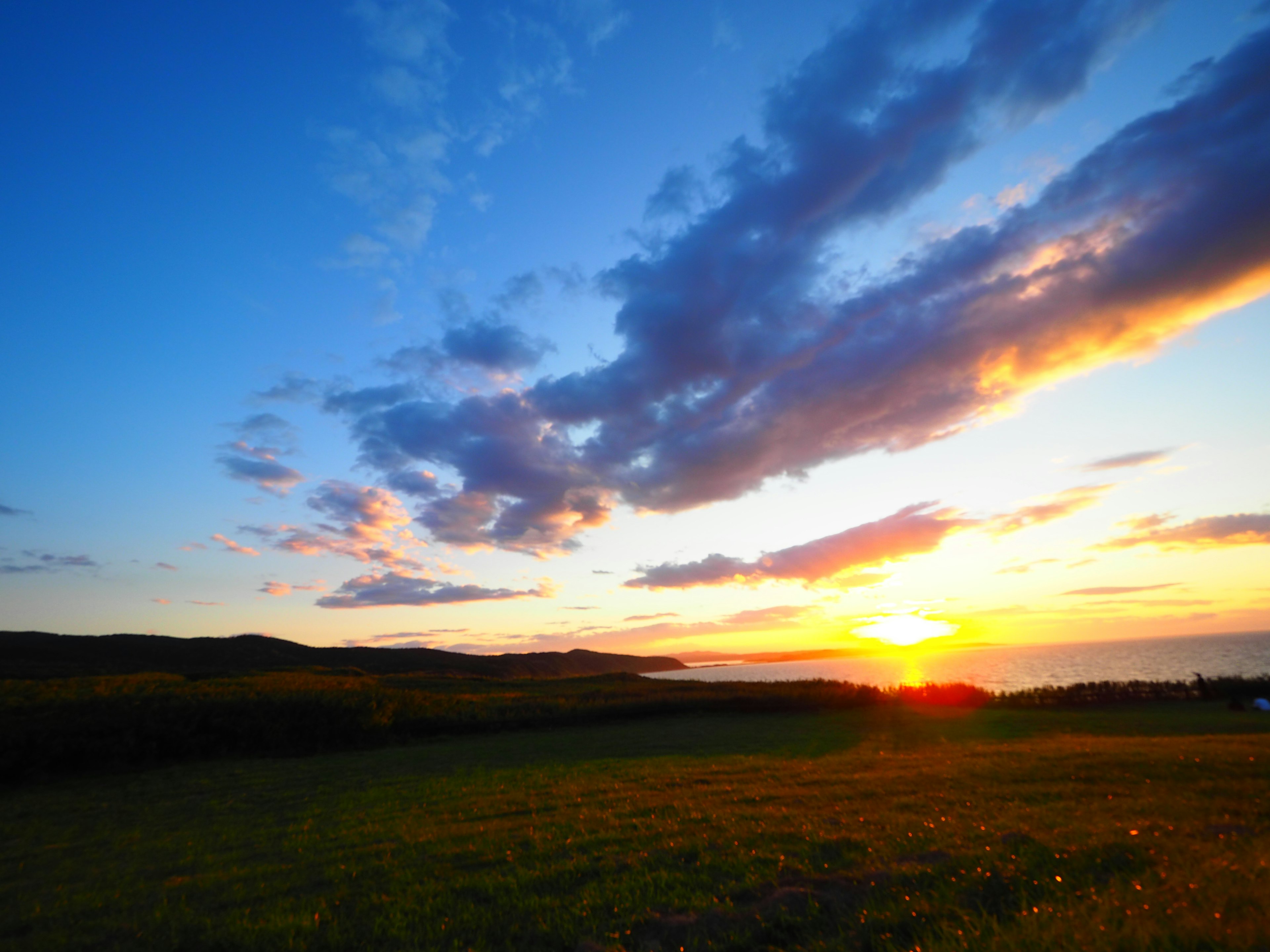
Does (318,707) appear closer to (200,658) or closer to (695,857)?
(695,857)

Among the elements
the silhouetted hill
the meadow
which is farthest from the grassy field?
the silhouetted hill

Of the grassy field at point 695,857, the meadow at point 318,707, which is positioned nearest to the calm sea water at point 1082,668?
the meadow at point 318,707

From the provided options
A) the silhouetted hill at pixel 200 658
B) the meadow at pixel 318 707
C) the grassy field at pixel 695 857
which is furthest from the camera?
the silhouetted hill at pixel 200 658

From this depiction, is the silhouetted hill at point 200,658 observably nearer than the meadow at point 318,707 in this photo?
No

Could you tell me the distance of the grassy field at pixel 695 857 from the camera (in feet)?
18.5

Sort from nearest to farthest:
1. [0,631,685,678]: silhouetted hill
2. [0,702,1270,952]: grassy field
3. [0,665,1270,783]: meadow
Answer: [0,702,1270,952]: grassy field < [0,665,1270,783]: meadow < [0,631,685,678]: silhouetted hill

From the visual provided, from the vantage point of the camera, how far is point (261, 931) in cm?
725

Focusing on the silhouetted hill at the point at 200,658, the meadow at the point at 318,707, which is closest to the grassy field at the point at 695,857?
the meadow at the point at 318,707

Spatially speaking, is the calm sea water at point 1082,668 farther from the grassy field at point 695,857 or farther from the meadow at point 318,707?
the grassy field at point 695,857

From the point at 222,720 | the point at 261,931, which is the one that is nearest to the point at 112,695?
the point at 222,720

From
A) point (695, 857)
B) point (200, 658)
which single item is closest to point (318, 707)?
point (695, 857)

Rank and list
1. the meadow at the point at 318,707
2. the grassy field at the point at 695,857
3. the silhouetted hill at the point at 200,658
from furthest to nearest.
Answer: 1. the silhouetted hill at the point at 200,658
2. the meadow at the point at 318,707
3. the grassy field at the point at 695,857

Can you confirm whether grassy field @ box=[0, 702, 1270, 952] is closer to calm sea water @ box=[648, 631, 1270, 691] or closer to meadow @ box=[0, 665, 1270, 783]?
meadow @ box=[0, 665, 1270, 783]

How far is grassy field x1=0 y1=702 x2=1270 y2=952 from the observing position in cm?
565
